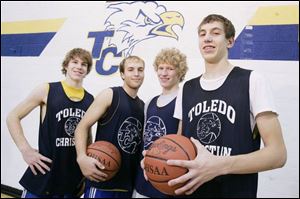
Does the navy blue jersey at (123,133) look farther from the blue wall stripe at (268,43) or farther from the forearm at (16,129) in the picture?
the blue wall stripe at (268,43)

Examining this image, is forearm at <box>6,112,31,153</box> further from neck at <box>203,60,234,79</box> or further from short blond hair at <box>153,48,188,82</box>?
neck at <box>203,60,234,79</box>

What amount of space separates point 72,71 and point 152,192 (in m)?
0.90

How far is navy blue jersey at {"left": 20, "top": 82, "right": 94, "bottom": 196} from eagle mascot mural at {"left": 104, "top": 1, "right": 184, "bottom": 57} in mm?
509

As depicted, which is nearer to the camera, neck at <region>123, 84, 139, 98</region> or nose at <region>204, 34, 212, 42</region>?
nose at <region>204, 34, 212, 42</region>

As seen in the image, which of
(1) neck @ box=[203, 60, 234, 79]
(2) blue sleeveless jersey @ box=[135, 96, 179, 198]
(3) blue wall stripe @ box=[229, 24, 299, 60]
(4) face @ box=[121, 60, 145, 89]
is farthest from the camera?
(4) face @ box=[121, 60, 145, 89]

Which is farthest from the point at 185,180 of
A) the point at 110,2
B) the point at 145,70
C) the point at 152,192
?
the point at 110,2

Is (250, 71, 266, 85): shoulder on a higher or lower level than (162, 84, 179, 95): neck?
lower

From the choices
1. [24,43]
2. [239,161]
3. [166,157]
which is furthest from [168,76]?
[24,43]

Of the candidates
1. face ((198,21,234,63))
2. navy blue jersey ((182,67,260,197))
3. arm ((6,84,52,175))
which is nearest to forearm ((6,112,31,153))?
arm ((6,84,52,175))

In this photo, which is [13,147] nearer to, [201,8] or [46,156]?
[46,156]

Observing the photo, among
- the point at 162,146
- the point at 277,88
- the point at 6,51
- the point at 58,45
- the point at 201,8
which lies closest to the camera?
the point at 162,146

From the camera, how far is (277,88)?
61.9 inches

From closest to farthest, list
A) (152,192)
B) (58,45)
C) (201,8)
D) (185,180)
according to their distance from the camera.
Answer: (185,180) < (152,192) < (201,8) < (58,45)

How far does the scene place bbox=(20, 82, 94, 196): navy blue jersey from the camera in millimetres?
1733
